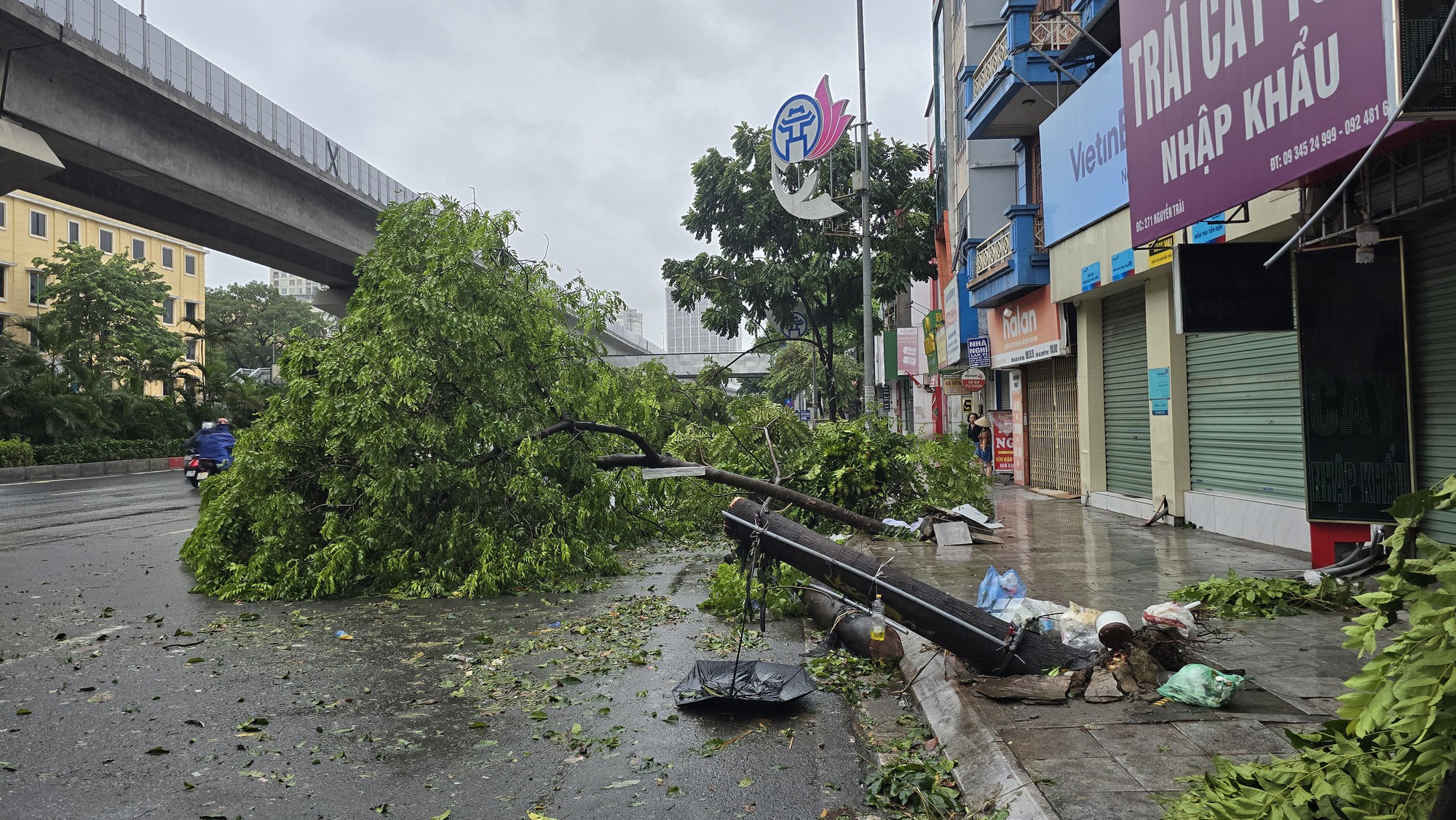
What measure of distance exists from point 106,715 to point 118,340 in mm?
42622

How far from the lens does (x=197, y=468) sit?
22062 millimetres

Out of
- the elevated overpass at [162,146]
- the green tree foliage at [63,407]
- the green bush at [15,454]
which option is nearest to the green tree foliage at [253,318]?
the green tree foliage at [63,407]

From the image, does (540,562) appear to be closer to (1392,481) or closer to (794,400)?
(1392,481)

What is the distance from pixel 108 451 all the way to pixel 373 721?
96.7 feet

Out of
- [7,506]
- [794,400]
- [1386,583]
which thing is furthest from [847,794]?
[794,400]

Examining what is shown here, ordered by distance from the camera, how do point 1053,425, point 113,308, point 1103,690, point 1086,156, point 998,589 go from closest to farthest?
point 1103,690 → point 998,589 → point 1086,156 → point 1053,425 → point 113,308

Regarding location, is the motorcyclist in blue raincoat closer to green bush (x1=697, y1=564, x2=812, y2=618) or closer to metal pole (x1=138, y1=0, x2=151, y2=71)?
metal pole (x1=138, y1=0, x2=151, y2=71)

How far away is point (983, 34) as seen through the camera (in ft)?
78.3

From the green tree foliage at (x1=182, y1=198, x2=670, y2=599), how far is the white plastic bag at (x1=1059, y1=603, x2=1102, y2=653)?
5058 mm

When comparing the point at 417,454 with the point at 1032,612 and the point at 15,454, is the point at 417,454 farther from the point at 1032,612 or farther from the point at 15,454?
the point at 15,454

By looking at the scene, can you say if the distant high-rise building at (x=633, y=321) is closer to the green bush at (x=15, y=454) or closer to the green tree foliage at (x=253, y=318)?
the green tree foliage at (x=253, y=318)

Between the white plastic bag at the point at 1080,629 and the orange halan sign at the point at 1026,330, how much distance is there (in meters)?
11.7

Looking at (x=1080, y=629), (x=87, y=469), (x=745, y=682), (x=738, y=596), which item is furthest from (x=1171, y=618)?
(x=87, y=469)

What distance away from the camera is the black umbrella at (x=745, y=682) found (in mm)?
5250
